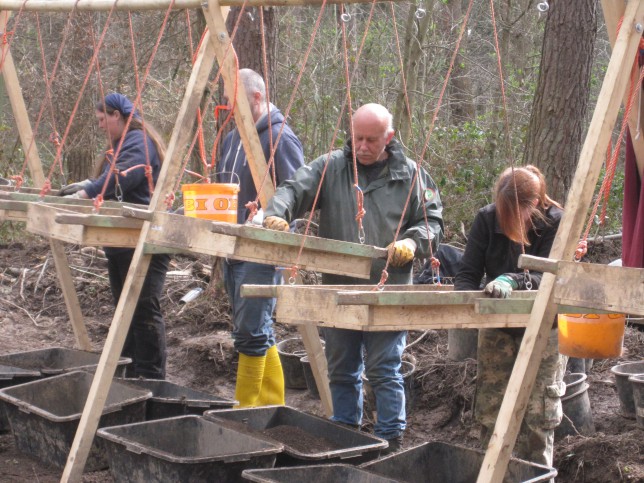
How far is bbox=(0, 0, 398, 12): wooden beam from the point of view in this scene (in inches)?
181

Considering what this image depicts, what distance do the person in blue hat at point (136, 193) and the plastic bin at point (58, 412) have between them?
1.69ft

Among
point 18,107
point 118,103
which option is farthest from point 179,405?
point 18,107

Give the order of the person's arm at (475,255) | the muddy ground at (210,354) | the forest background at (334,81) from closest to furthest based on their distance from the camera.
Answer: the person's arm at (475,255), the muddy ground at (210,354), the forest background at (334,81)

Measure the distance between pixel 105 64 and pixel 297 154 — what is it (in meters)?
7.69

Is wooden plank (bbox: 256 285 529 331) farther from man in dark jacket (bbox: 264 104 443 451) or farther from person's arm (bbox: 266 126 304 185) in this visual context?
person's arm (bbox: 266 126 304 185)

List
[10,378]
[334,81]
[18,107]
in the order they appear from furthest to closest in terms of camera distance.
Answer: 1. [334,81]
2. [18,107]
3. [10,378]

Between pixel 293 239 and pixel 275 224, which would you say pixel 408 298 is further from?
pixel 275 224

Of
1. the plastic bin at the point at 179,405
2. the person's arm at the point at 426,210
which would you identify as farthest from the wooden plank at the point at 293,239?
the plastic bin at the point at 179,405

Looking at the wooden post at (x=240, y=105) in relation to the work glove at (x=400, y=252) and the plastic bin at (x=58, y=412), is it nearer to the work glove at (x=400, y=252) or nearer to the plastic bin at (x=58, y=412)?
the work glove at (x=400, y=252)

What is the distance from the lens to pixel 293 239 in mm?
3998

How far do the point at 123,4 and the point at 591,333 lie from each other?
2903mm

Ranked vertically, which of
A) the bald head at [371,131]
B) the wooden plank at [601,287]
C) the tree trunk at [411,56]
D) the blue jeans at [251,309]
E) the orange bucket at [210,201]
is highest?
the tree trunk at [411,56]

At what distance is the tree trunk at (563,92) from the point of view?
7301 millimetres

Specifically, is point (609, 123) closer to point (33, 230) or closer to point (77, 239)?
point (77, 239)
